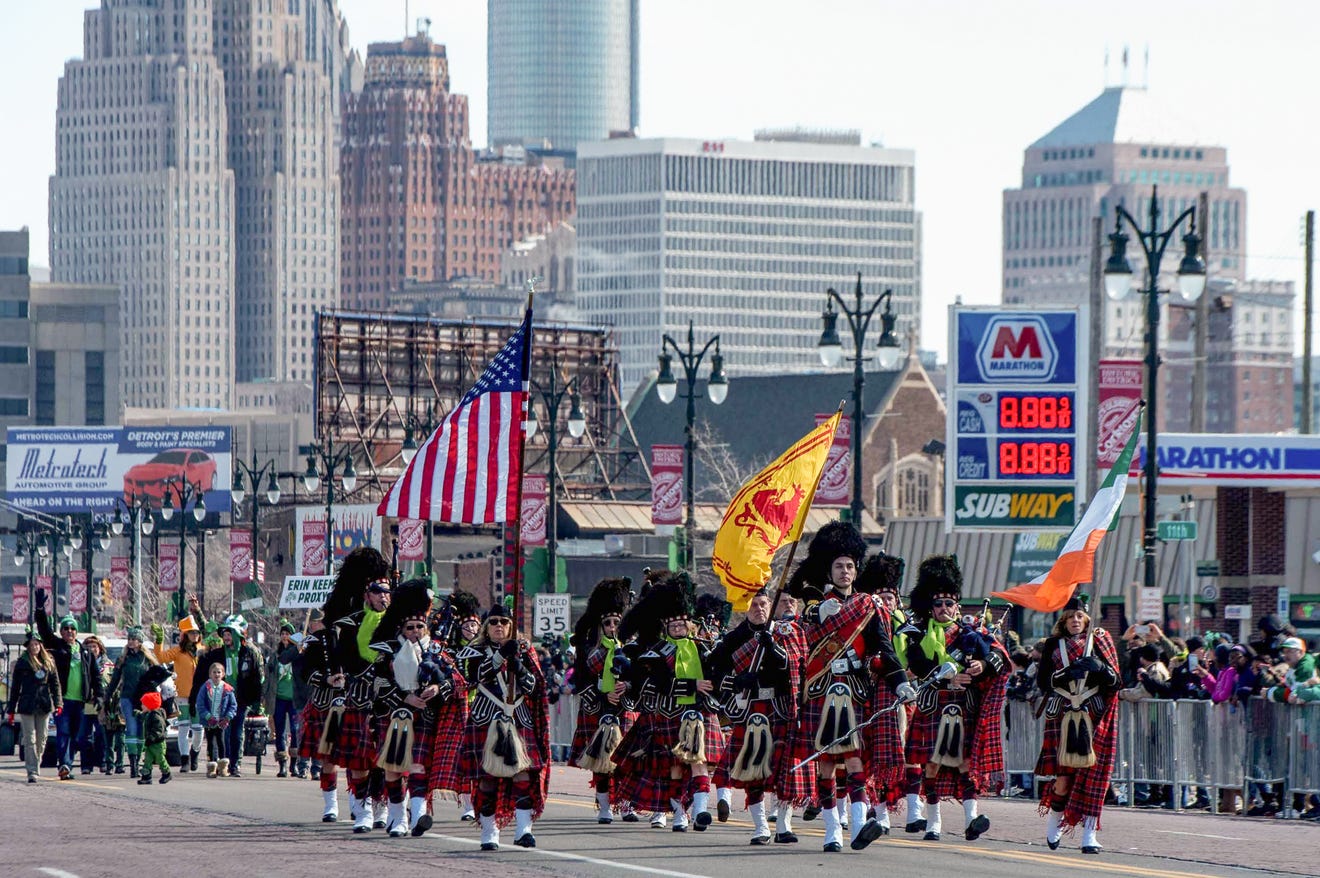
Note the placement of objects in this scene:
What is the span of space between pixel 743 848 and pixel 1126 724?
7.13m

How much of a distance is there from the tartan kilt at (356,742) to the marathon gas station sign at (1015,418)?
17946 millimetres

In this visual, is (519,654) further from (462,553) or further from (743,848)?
(462,553)

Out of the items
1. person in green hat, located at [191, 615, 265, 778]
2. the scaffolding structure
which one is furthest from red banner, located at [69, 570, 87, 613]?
person in green hat, located at [191, 615, 265, 778]

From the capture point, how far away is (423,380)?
102312mm

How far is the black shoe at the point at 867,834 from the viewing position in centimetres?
1808

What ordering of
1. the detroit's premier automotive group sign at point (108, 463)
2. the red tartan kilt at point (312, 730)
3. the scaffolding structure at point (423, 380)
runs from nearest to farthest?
1. the red tartan kilt at point (312, 730)
2. the scaffolding structure at point (423, 380)
3. the detroit's premier automotive group sign at point (108, 463)

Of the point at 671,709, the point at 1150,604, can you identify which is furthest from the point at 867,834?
the point at 1150,604

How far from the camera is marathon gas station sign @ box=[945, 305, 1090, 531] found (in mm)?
36906

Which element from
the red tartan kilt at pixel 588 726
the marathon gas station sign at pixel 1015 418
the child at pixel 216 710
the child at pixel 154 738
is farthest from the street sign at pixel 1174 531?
the red tartan kilt at pixel 588 726

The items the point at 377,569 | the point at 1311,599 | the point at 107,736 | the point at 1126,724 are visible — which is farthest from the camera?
the point at 1311,599

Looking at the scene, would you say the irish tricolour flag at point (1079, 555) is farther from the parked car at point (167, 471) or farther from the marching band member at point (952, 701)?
the parked car at point (167, 471)

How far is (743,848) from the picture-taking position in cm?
1850

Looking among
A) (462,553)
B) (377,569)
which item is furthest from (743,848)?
(462,553)

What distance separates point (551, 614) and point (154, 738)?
33.5 feet
